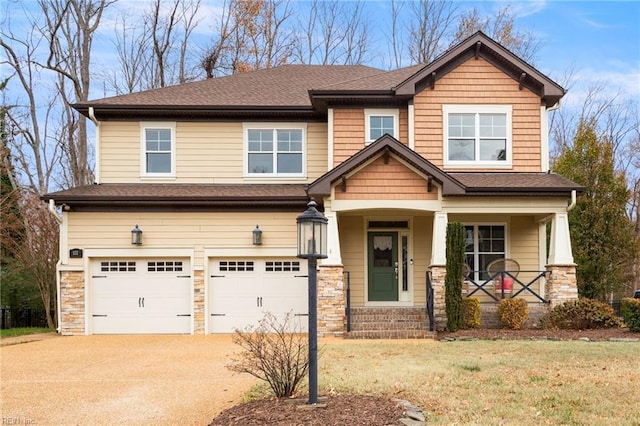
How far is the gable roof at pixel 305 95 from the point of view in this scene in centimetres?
1545

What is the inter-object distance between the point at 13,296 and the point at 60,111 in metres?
10.3

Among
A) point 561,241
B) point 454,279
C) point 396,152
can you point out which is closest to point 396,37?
point 396,152

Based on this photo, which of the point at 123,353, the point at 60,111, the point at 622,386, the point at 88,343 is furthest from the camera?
the point at 60,111

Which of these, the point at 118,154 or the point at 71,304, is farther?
the point at 118,154

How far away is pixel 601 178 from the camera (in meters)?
18.5

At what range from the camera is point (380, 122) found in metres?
16.0

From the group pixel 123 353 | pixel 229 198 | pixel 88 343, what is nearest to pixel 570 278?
pixel 229 198

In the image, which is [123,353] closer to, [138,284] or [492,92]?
[138,284]

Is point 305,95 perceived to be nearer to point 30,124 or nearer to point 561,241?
point 561,241

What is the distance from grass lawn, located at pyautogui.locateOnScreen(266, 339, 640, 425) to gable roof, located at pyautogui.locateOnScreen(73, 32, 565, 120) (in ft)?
22.2

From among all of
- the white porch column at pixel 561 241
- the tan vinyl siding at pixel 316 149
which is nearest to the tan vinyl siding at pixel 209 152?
the tan vinyl siding at pixel 316 149

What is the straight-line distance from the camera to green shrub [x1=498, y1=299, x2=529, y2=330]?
13898 mm

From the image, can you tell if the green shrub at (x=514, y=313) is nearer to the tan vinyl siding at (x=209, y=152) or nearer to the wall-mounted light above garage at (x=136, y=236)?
the tan vinyl siding at (x=209, y=152)

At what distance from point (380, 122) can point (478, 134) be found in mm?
2609
